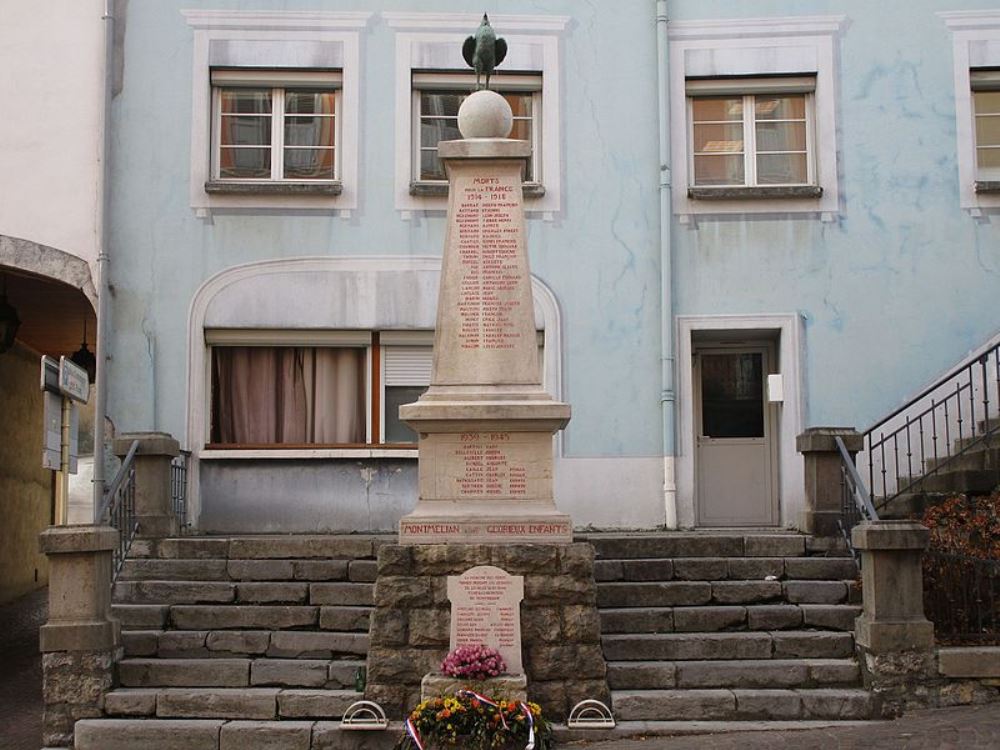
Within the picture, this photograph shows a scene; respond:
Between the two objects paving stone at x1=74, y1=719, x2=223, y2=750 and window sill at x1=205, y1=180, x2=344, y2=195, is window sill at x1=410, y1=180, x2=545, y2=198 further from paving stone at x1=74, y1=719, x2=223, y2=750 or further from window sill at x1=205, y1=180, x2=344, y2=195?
paving stone at x1=74, y1=719, x2=223, y2=750

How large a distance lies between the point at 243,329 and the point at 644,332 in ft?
13.6

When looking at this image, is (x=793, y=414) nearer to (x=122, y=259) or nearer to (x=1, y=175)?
(x=122, y=259)

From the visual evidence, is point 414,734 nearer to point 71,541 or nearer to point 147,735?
point 147,735

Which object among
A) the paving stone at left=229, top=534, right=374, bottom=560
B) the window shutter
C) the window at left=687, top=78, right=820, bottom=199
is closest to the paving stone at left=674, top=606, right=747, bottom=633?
the paving stone at left=229, top=534, right=374, bottom=560

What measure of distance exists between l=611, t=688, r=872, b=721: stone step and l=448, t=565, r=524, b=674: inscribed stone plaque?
823 mm

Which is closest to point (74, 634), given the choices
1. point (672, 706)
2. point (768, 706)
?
point (672, 706)

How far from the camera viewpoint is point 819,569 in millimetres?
9812

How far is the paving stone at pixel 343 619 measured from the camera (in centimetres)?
927

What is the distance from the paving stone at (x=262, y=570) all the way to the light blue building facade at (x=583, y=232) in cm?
254

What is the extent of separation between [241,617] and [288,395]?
4.11 metres

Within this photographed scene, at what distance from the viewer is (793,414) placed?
12.7 meters

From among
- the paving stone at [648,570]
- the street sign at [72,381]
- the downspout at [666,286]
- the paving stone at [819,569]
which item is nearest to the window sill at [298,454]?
the downspout at [666,286]

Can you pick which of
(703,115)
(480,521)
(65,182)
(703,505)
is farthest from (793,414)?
(65,182)

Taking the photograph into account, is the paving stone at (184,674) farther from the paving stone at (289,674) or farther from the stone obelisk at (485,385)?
the stone obelisk at (485,385)
